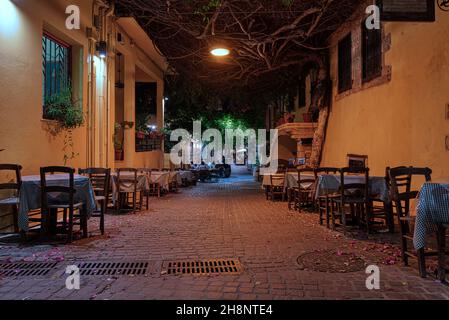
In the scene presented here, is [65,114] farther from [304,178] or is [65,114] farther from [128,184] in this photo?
[304,178]

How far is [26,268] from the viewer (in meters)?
4.84

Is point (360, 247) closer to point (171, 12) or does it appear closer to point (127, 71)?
point (171, 12)

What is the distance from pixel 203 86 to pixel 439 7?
12191 mm

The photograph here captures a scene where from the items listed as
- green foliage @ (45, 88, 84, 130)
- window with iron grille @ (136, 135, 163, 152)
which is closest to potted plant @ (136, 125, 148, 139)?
window with iron grille @ (136, 135, 163, 152)

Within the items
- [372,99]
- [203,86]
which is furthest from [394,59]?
[203,86]

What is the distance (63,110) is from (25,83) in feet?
3.59

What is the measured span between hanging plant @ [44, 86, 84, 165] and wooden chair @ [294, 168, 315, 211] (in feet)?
17.0

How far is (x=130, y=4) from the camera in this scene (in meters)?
10.9

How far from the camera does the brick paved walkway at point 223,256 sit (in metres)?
3.94

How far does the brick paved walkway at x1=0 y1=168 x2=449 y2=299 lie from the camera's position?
12.9ft

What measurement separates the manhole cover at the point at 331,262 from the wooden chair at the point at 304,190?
14.0 feet

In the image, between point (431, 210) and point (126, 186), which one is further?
point (126, 186)

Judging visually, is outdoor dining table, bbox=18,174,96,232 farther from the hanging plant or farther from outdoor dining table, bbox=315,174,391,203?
outdoor dining table, bbox=315,174,391,203

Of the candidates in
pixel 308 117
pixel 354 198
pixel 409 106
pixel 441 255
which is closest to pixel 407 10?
pixel 409 106
